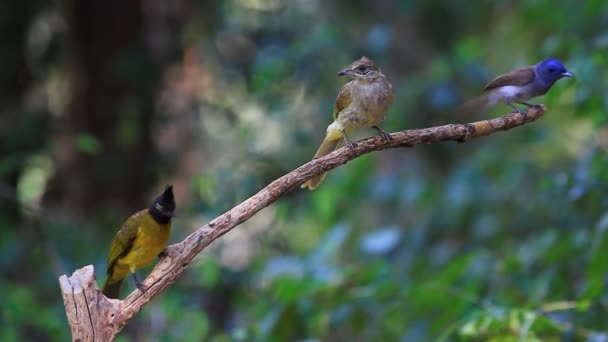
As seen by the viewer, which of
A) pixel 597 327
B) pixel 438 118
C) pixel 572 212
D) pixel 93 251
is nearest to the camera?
pixel 597 327

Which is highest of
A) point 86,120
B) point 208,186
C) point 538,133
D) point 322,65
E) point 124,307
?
point 86,120

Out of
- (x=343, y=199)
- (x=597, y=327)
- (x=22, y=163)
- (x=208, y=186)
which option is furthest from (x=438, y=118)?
(x=22, y=163)

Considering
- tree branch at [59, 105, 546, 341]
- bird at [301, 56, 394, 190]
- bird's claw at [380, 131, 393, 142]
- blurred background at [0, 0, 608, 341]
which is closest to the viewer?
tree branch at [59, 105, 546, 341]

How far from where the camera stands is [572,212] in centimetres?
541

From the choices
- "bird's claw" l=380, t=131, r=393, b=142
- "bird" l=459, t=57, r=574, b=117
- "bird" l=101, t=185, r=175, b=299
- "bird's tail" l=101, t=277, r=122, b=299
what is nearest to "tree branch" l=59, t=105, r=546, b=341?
"bird's claw" l=380, t=131, r=393, b=142

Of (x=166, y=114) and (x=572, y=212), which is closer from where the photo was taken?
(x=572, y=212)

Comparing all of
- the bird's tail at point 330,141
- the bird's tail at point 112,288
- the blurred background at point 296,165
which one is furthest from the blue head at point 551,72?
the bird's tail at point 112,288

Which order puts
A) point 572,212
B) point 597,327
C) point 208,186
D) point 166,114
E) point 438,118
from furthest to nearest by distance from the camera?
point 166,114
point 438,118
point 208,186
point 572,212
point 597,327

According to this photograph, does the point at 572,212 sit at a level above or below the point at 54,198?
below

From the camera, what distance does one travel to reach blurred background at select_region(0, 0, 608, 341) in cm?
470

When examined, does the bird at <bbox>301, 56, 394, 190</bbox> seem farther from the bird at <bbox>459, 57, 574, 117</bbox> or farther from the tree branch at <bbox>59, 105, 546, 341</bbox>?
the tree branch at <bbox>59, 105, 546, 341</bbox>

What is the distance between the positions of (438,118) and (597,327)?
286 centimetres

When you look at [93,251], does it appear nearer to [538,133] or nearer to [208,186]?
[208,186]

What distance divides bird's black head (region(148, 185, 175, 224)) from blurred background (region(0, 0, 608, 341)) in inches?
42.1
